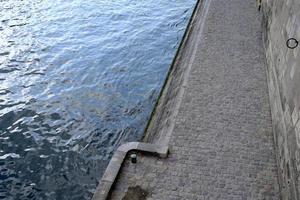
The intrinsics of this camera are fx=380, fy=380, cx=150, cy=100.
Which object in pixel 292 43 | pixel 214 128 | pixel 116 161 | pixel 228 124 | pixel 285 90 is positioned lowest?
pixel 228 124

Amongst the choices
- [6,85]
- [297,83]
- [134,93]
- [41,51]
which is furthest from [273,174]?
[41,51]

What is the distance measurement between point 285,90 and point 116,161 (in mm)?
5837

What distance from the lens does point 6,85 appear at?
18250 millimetres

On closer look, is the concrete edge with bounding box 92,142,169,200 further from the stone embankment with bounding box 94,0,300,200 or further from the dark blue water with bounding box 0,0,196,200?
the dark blue water with bounding box 0,0,196,200

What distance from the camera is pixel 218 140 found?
1245cm

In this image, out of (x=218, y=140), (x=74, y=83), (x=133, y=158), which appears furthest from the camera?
(x=74, y=83)

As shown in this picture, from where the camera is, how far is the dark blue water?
538 inches

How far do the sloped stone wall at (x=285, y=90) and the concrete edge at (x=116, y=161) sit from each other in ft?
11.5

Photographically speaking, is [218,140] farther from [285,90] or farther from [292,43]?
[292,43]

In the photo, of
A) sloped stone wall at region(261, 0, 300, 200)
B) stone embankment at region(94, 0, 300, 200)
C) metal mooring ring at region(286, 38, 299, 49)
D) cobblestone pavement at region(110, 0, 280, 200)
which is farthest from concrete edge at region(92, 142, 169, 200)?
metal mooring ring at region(286, 38, 299, 49)

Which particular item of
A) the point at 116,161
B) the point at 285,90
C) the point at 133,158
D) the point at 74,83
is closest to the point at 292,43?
the point at 285,90

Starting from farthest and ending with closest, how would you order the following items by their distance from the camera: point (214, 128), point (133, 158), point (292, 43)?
point (214, 128) → point (292, 43) → point (133, 158)

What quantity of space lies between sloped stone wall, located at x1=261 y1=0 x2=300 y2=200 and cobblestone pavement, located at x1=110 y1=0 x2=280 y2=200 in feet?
1.68

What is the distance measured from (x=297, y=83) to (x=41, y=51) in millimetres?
14899
